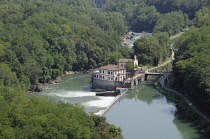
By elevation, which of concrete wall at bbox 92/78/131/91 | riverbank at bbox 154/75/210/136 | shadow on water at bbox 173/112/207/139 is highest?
concrete wall at bbox 92/78/131/91

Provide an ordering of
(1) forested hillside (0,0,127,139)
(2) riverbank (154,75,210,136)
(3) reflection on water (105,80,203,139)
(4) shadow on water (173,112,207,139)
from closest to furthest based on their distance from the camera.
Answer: (1) forested hillside (0,0,127,139) < (4) shadow on water (173,112,207,139) < (2) riverbank (154,75,210,136) < (3) reflection on water (105,80,203,139)

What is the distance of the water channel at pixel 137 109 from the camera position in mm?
49375

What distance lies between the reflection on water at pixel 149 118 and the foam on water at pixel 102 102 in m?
1.27

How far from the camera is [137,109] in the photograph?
198 feet

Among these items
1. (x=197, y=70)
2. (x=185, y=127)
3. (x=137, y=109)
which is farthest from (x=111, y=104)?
(x=185, y=127)

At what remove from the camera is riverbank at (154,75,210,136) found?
48.5 metres

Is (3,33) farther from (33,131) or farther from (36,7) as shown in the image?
(33,131)

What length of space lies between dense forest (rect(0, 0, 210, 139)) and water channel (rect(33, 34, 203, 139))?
394cm

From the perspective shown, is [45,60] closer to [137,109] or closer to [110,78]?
[110,78]

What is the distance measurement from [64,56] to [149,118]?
3732cm

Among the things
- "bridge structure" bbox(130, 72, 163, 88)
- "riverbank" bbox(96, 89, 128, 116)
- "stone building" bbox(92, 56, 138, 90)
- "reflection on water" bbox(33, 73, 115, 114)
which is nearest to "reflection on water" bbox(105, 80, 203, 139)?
"riverbank" bbox(96, 89, 128, 116)

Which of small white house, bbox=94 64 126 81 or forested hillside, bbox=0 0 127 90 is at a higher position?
forested hillside, bbox=0 0 127 90

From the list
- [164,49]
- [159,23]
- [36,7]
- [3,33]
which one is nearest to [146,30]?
[159,23]

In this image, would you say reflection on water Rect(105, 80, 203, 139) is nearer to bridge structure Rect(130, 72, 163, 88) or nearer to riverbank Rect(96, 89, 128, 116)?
riverbank Rect(96, 89, 128, 116)
